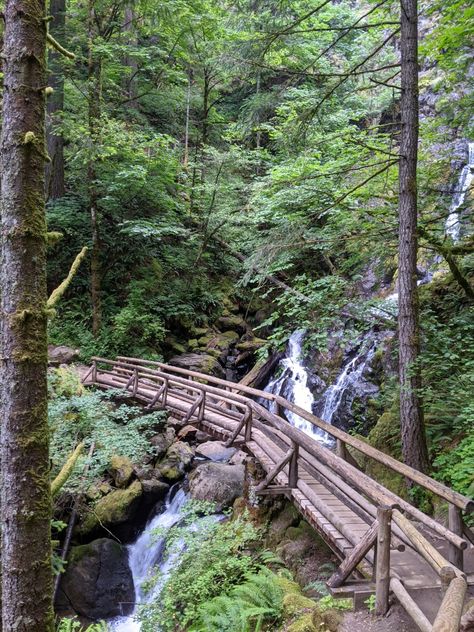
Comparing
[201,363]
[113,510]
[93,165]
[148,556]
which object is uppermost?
[93,165]

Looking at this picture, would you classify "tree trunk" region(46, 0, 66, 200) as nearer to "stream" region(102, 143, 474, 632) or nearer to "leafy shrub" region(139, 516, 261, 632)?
"stream" region(102, 143, 474, 632)

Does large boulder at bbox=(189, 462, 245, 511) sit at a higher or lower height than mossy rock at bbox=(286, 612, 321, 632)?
lower

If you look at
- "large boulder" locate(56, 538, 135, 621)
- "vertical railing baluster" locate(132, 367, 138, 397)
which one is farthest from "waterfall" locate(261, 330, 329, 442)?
"large boulder" locate(56, 538, 135, 621)

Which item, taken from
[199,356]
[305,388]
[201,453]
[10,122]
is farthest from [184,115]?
[10,122]

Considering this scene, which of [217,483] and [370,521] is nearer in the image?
[370,521]

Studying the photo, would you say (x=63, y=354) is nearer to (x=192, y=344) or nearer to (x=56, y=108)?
(x=192, y=344)

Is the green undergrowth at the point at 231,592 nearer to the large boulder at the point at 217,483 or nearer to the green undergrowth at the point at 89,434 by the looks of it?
the large boulder at the point at 217,483

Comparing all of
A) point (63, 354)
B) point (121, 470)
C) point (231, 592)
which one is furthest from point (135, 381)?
point (231, 592)

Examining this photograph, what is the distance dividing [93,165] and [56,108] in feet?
9.67

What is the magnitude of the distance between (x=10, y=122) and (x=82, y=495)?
8127 millimetres

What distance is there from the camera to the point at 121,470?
399 inches

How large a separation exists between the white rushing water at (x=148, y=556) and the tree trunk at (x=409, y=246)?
4.52 metres

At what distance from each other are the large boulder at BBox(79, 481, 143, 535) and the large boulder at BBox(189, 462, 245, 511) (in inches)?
50.2

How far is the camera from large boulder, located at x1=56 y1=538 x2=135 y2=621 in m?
8.10
